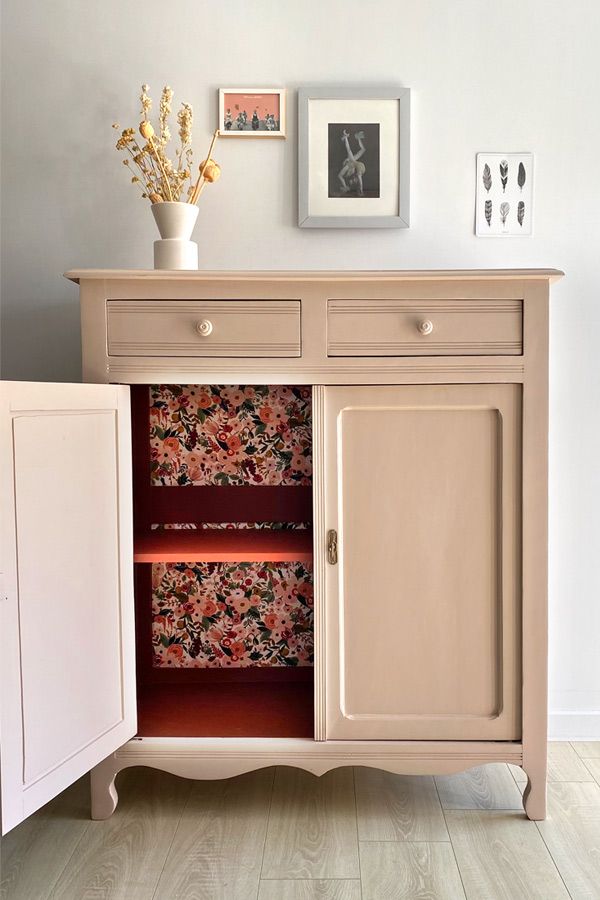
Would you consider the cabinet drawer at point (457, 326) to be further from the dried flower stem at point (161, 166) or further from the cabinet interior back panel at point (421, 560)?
the dried flower stem at point (161, 166)

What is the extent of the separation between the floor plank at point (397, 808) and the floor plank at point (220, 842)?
0.24 m

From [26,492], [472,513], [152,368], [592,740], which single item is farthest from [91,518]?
[592,740]

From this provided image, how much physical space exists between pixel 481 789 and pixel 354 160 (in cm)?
177

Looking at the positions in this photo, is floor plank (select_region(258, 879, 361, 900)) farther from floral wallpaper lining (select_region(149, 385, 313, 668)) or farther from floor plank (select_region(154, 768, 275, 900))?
floral wallpaper lining (select_region(149, 385, 313, 668))

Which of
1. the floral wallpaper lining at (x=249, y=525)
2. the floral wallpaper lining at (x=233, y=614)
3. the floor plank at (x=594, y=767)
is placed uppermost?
the floral wallpaper lining at (x=249, y=525)

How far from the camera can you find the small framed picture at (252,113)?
225 cm

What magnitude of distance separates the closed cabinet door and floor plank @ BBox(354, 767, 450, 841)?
0.21 m

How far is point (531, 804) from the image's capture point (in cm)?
187

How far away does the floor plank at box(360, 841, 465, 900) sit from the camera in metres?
1.59

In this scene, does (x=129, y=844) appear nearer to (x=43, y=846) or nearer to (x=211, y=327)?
(x=43, y=846)

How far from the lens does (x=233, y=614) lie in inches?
93.6

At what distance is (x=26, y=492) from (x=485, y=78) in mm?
1743

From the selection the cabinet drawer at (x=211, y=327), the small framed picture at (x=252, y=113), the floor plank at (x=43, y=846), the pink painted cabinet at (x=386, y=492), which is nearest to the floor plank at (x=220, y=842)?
the pink painted cabinet at (x=386, y=492)

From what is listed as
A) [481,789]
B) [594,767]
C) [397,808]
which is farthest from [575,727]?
[397,808]
